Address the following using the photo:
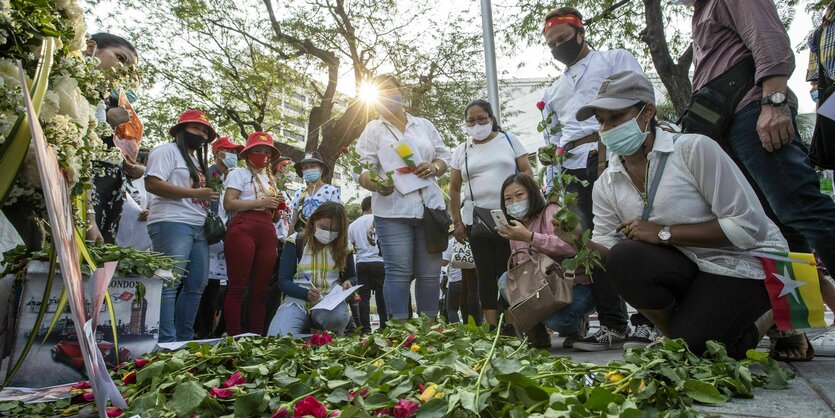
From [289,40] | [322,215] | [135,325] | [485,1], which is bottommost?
[135,325]

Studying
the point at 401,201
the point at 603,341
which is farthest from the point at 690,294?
the point at 401,201

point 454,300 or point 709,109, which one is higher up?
point 709,109

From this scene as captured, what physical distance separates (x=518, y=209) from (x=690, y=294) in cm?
150

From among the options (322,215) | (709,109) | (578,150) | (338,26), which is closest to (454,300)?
(322,215)

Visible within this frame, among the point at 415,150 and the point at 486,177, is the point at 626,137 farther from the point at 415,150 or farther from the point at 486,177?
the point at 415,150

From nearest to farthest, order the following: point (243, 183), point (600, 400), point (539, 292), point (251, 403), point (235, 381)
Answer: point (600, 400)
point (251, 403)
point (235, 381)
point (539, 292)
point (243, 183)

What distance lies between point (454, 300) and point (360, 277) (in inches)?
46.3

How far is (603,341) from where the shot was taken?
3.79 m

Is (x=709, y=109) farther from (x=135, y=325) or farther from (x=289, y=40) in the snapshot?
(x=289, y=40)

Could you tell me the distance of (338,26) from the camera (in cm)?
1530

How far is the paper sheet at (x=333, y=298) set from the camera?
429 centimetres

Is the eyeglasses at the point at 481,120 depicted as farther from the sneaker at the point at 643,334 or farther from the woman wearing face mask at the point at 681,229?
the sneaker at the point at 643,334

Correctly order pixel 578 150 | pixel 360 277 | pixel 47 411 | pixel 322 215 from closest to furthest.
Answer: pixel 47 411 → pixel 578 150 → pixel 322 215 → pixel 360 277

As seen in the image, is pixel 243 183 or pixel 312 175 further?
pixel 312 175
